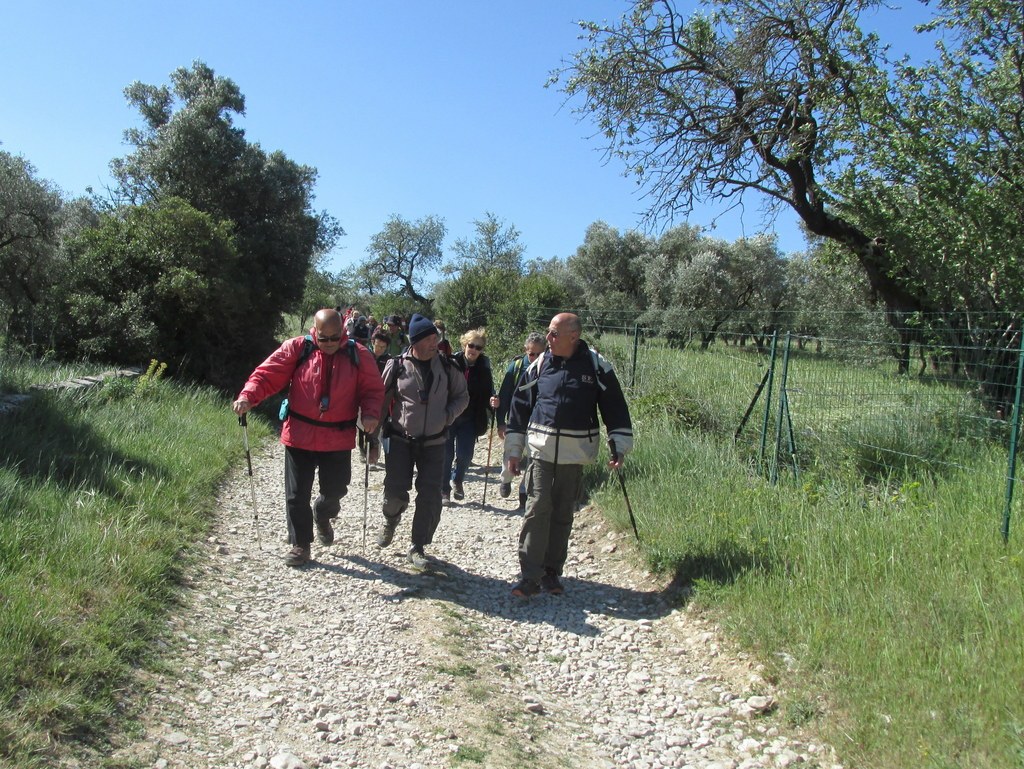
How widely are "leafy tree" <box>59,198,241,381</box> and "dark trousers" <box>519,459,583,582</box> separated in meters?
11.5

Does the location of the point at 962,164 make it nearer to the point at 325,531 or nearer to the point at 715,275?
the point at 325,531

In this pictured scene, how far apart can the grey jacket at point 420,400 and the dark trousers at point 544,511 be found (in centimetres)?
88

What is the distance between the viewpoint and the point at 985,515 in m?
4.93

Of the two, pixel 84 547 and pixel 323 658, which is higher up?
pixel 84 547

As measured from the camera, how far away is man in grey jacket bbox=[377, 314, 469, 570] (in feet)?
19.2

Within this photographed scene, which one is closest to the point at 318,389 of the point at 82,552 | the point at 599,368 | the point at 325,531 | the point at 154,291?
the point at 325,531

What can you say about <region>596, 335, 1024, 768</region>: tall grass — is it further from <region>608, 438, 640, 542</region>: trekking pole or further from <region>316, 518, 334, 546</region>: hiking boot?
<region>316, 518, 334, 546</region>: hiking boot

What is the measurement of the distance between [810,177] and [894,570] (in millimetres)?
10874

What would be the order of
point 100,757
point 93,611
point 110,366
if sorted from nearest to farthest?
point 100,757 < point 93,611 < point 110,366

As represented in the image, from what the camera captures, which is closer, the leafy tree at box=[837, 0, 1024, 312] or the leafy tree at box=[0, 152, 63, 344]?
the leafy tree at box=[837, 0, 1024, 312]

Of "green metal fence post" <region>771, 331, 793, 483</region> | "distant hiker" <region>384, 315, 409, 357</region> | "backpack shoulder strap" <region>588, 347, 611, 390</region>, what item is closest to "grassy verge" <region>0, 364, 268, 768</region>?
"distant hiker" <region>384, 315, 409, 357</region>

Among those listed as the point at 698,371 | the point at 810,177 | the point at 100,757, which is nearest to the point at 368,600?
the point at 100,757

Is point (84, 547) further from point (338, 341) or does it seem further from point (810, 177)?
point (810, 177)

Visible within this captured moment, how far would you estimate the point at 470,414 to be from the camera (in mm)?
8391
